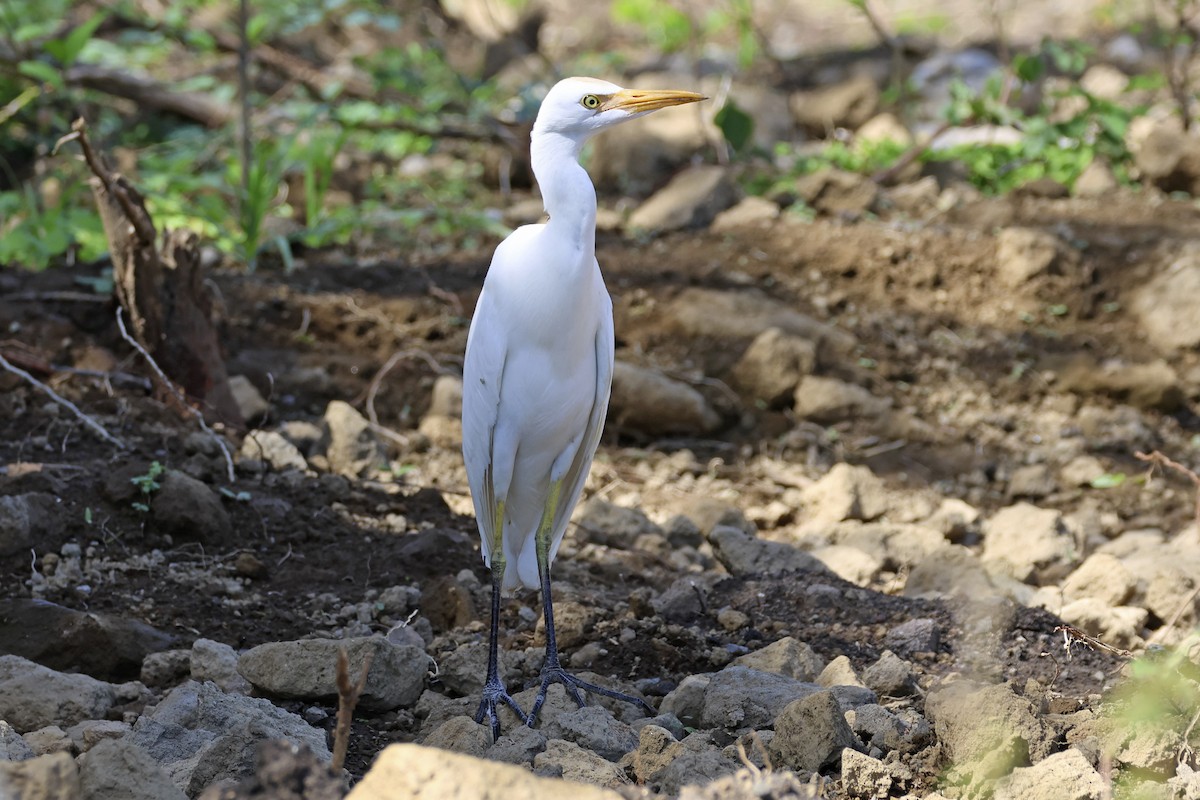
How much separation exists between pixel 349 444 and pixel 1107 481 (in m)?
3.30

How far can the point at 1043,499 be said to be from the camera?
575 centimetres

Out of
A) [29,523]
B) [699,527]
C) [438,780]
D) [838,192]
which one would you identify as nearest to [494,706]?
[438,780]

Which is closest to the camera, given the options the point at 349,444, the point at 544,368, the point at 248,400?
the point at 544,368

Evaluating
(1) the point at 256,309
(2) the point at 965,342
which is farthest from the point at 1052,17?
(1) the point at 256,309

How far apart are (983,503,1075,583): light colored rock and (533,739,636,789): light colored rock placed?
2.43m

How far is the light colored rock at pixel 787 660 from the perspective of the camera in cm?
358

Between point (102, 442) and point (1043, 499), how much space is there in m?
3.93

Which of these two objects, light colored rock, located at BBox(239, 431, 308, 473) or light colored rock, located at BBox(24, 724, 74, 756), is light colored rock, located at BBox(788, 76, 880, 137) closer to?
light colored rock, located at BBox(239, 431, 308, 473)

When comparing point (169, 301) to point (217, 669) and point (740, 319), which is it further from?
point (740, 319)

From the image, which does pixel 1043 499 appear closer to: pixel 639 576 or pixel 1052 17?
pixel 639 576

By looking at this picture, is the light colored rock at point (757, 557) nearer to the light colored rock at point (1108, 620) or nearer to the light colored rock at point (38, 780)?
the light colored rock at point (1108, 620)

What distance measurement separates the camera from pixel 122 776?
7.88 ft

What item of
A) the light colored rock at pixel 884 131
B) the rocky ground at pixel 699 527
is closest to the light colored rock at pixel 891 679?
the rocky ground at pixel 699 527

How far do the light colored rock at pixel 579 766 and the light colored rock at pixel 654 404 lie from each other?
10.2 ft
